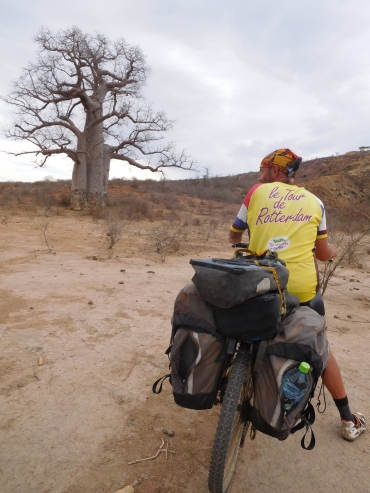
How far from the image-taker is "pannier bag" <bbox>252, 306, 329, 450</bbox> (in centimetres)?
135

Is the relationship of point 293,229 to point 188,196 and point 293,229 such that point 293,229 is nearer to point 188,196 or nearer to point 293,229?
point 293,229

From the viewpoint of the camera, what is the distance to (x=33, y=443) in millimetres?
1868

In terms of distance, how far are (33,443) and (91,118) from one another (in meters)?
15.6

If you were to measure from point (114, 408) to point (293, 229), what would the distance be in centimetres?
153

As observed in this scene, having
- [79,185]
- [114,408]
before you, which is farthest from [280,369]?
[79,185]

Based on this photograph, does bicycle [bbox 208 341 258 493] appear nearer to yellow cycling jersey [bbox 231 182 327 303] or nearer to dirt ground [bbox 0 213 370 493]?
dirt ground [bbox 0 213 370 493]

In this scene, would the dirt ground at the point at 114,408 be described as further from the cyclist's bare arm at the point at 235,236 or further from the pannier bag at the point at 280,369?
the cyclist's bare arm at the point at 235,236

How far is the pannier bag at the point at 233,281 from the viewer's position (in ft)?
4.38

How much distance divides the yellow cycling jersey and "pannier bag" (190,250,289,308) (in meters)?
0.36

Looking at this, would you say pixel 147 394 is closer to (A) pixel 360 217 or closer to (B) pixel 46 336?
(B) pixel 46 336

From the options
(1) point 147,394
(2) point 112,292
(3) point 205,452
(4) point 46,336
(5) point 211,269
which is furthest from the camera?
(2) point 112,292

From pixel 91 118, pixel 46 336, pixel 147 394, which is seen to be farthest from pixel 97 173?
pixel 147 394

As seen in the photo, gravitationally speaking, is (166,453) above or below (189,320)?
below

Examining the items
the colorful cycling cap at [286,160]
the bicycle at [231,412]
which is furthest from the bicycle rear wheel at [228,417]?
the colorful cycling cap at [286,160]
